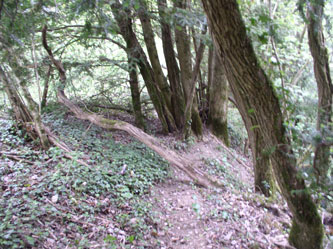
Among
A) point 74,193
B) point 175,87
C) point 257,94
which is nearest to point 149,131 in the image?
point 175,87

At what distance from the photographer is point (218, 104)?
868 cm

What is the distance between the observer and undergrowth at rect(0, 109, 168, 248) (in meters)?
3.14

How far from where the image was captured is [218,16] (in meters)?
2.89

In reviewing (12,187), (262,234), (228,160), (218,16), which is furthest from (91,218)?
(228,160)

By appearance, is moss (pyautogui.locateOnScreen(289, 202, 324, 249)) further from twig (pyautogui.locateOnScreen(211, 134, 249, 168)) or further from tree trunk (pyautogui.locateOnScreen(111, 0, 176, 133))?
tree trunk (pyautogui.locateOnScreen(111, 0, 176, 133))

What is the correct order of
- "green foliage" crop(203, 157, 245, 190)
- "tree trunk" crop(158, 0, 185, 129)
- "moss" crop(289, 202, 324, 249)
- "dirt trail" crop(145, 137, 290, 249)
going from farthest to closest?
"tree trunk" crop(158, 0, 185, 129) → "green foliage" crop(203, 157, 245, 190) → "dirt trail" crop(145, 137, 290, 249) → "moss" crop(289, 202, 324, 249)

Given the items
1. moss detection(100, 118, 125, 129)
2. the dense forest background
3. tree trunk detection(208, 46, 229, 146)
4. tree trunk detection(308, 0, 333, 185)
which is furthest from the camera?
tree trunk detection(208, 46, 229, 146)

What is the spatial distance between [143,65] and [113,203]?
13.3 feet

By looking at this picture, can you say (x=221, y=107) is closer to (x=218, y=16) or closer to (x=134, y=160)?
(x=134, y=160)

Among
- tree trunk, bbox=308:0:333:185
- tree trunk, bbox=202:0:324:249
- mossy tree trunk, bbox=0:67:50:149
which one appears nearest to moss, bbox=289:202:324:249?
tree trunk, bbox=202:0:324:249

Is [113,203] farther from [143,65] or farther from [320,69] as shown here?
[143,65]

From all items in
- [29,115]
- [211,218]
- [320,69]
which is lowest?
[211,218]

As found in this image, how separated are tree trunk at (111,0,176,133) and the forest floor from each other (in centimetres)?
158

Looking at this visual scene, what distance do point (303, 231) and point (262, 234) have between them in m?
0.85
